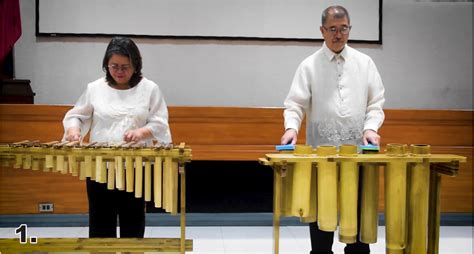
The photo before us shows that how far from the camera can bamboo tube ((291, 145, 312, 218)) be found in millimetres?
2139

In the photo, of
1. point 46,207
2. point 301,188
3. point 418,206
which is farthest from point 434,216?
point 46,207

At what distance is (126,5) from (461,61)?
339 cm

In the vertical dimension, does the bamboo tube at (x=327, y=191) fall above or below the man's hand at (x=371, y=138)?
below

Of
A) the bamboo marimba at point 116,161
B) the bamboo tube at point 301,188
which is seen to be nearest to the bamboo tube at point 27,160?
the bamboo marimba at point 116,161

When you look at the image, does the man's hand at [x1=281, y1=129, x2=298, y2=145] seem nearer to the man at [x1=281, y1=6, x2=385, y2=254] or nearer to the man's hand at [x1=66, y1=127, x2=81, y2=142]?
the man at [x1=281, y1=6, x2=385, y2=254]

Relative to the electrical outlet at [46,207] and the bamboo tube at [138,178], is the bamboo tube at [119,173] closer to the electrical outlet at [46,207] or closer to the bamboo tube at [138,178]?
the bamboo tube at [138,178]

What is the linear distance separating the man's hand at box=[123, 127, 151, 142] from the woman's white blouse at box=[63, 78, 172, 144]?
0.04 metres

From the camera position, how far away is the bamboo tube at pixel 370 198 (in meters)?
2.21

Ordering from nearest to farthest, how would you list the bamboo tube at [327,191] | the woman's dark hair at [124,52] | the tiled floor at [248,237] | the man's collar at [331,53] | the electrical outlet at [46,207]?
the bamboo tube at [327,191] < the woman's dark hair at [124,52] < the man's collar at [331,53] < the tiled floor at [248,237] < the electrical outlet at [46,207]

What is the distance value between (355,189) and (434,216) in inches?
18.5

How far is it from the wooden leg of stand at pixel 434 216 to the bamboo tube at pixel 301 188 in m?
0.64

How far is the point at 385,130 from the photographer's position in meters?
4.28

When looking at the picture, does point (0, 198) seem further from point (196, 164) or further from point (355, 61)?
point (355, 61)

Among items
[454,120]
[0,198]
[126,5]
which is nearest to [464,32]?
[454,120]
